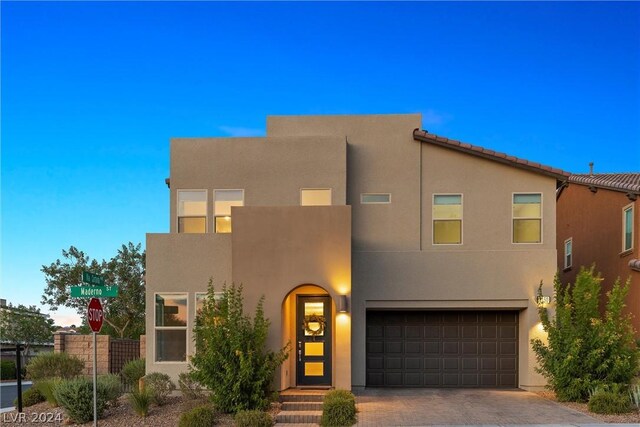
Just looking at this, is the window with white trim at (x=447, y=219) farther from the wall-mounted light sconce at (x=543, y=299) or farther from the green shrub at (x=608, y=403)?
→ the green shrub at (x=608, y=403)

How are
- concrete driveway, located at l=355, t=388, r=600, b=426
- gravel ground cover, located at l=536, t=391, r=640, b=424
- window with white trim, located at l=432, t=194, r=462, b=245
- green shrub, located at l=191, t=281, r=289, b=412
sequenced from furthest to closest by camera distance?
window with white trim, located at l=432, t=194, r=462, b=245, green shrub, located at l=191, t=281, r=289, b=412, concrete driveway, located at l=355, t=388, r=600, b=426, gravel ground cover, located at l=536, t=391, r=640, b=424

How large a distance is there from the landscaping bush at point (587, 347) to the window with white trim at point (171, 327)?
29.9 ft

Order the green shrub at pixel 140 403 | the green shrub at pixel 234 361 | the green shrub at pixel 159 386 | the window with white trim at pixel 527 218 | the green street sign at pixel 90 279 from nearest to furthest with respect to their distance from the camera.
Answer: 1. the green street sign at pixel 90 279
2. the green shrub at pixel 234 361
3. the green shrub at pixel 140 403
4. the green shrub at pixel 159 386
5. the window with white trim at pixel 527 218

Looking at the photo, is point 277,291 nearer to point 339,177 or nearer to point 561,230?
point 339,177

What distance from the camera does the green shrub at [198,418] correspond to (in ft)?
40.5

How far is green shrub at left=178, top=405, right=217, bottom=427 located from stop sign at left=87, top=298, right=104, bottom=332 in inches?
103

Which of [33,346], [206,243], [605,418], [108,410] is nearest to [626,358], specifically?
[605,418]

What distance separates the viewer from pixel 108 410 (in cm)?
1434

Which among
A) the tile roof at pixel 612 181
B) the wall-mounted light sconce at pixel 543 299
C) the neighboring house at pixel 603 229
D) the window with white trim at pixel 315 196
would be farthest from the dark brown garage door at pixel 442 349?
the tile roof at pixel 612 181

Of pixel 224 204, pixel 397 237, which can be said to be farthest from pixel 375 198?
pixel 224 204

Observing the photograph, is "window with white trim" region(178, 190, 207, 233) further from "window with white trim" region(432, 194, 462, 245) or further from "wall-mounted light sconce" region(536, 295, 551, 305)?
"wall-mounted light sconce" region(536, 295, 551, 305)

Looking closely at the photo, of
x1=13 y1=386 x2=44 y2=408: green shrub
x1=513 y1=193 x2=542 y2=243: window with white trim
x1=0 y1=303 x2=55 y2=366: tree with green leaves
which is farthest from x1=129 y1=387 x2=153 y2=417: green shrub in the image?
x1=0 y1=303 x2=55 y2=366: tree with green leaves

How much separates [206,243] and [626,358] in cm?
1056

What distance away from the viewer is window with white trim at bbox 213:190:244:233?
1722 centimetres
